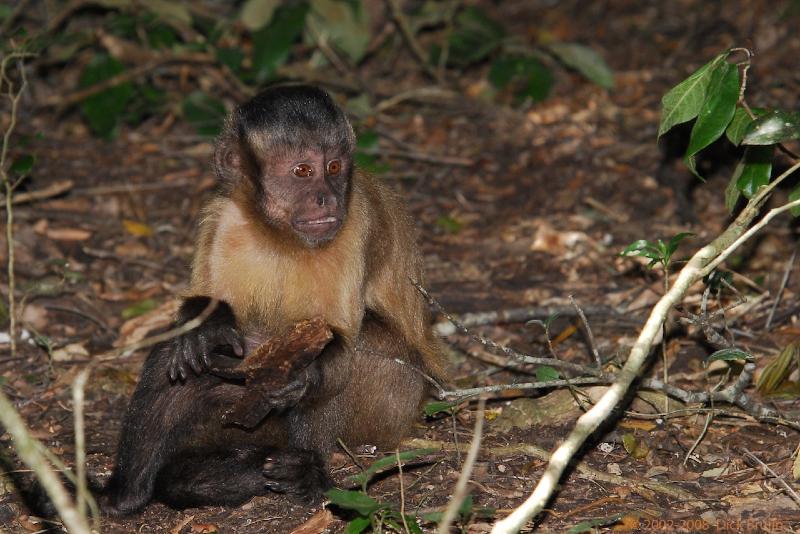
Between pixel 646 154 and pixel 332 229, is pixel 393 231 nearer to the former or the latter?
pixel 332 229

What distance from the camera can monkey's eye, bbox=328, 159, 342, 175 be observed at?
16.5 ft

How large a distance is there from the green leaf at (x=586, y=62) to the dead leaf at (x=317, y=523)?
5961 millimetres

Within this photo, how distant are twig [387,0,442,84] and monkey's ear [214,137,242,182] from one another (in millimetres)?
4782

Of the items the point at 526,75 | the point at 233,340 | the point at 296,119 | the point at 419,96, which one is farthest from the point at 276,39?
the point at 233,340

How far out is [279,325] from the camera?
5121mm

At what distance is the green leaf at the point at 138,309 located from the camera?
22.6ft

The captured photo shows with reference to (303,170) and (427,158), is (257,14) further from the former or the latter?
(303,170)

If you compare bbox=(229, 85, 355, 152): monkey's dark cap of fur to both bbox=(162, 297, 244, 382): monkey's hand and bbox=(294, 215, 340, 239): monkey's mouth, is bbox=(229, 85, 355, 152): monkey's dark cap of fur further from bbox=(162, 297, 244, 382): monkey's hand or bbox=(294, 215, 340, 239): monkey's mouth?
bbox=(162, 297, 244, 382): monkey's hand

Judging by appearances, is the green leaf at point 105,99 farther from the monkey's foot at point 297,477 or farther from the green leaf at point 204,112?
the monkey's foot at point 297,477

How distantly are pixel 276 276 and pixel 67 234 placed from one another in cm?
353

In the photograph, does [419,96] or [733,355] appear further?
[419,96]

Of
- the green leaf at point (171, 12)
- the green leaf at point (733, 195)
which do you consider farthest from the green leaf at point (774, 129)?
the green leaf at point (171, 12)

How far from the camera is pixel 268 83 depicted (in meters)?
8.91

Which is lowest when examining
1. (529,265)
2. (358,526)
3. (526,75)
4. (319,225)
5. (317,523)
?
(317,523)
